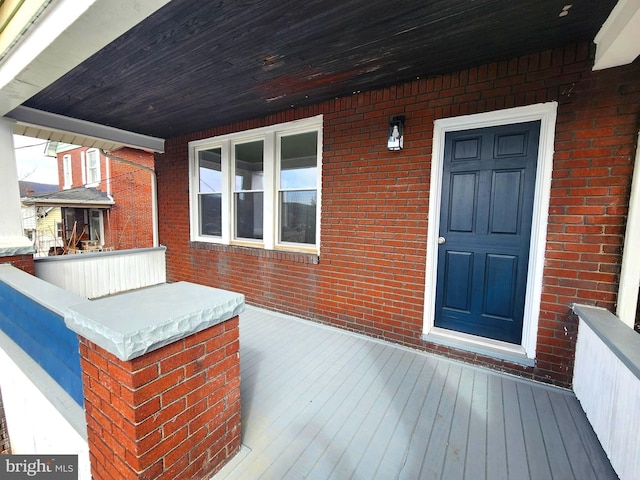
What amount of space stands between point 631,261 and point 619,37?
1442 millimetres

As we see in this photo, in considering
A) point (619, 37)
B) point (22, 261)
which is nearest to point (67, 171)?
point (22, 261)

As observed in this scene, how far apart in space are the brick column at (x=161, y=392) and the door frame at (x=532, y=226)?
6.68 ft

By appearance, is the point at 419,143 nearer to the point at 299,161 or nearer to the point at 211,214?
the point at 299,161

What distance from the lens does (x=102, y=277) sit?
4547mm

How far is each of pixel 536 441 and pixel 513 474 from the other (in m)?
0.36

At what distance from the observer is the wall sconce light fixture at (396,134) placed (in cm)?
268

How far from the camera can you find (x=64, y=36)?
1.64 meters

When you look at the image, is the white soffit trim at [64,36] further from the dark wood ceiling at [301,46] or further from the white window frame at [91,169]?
the white window frame at [91,169]

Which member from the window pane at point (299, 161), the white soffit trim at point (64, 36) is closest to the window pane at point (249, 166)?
the window pane at point (299, 161)

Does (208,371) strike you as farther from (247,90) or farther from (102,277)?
(102,277)

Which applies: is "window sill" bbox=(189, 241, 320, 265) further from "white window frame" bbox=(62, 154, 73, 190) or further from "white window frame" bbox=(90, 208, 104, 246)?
"white window frame" bbox=(62, 154, 73, 190)

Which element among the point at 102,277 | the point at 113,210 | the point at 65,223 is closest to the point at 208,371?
the point at 102,277

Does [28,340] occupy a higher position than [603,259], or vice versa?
[603,259]

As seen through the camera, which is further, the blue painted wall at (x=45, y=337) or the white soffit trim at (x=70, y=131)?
the white soffit trim at (x=70, y=131)
